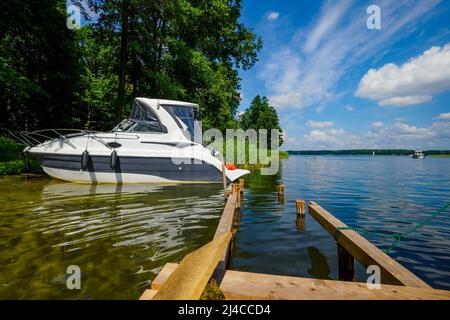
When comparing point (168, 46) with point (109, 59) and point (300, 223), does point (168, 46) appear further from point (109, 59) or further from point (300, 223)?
point (300, 223)

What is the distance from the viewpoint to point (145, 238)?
16.6 feet

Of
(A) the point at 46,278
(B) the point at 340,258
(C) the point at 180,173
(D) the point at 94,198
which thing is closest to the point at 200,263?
(A) the point at 46,278

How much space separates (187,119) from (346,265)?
9040 millimetres

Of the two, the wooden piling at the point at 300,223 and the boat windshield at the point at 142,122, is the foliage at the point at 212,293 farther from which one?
the boat windshield at the point at 142,122

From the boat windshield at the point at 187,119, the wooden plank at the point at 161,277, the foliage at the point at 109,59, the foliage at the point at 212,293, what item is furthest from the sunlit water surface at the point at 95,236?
the foliage at the point at 109,59

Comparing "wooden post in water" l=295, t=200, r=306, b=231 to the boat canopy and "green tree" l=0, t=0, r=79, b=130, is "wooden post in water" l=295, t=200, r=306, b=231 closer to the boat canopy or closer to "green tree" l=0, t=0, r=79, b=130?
the boat canopy

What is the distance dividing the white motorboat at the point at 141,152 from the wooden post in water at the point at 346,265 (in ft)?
25.0

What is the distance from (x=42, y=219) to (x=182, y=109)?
23.1ft

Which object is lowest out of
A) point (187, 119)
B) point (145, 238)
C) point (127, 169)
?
point (145, 238)

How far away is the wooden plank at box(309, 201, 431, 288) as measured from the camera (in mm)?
2522

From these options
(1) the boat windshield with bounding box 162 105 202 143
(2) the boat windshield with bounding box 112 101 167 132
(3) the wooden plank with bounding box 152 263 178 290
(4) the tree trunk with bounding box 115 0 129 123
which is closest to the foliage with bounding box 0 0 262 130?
(4) the tree trunk with bounding box 115 0 129 123

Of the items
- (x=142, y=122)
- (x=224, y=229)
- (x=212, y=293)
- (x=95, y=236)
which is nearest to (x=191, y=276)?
(x=212, y=293)

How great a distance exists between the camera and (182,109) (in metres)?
11.5

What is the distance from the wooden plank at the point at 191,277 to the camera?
1.79 meters
